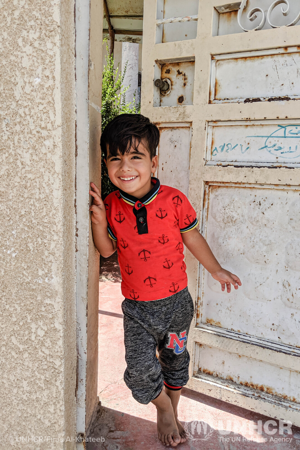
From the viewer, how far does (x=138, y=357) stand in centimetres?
159

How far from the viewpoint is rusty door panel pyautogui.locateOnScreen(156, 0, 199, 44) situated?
1.94 meters

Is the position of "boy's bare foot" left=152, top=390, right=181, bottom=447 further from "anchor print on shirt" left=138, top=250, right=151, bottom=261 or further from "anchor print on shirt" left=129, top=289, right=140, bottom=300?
"anchor print on shirt" left=138, top=250, right=151, bottom=261

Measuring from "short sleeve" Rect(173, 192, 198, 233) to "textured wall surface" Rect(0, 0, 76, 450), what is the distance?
546 millimetres

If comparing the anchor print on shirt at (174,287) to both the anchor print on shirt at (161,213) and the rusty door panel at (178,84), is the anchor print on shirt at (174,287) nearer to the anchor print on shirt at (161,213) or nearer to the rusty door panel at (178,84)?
the anchor print on shirt at (161,213)

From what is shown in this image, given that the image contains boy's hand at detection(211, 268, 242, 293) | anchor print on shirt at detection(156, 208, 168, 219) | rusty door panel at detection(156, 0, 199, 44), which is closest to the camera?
anchor print on shirt at detection(156, 208, 168, 219)

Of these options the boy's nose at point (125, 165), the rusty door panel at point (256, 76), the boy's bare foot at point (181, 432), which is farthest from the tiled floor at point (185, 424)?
the rusty door panel at point (256, 76)

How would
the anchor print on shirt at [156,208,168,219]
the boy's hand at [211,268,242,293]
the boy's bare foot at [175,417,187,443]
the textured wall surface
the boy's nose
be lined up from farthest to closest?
1. the boy's hand at [211,268,242,293]
2. the boy's bare foot at [175,417,187,443]
3. the anchor print on shirt at [156,208,168,219]
4. the boy's nose
5. the textured wall surface

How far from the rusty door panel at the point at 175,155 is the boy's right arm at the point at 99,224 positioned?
66 centimetres

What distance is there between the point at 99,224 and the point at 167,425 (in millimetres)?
1076

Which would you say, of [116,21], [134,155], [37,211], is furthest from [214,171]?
[116,21]

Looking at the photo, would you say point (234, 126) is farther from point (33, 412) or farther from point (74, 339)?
point (33, 412)

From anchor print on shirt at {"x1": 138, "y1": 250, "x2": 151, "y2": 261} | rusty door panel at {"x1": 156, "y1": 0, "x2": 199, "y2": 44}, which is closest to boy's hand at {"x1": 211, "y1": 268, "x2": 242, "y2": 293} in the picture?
anchor print on shirt at {"x1": 138, "y1": 250, "x2": 151, "y2": 261}

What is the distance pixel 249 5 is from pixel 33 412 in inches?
87.8

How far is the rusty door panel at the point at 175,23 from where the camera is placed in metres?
1.94
